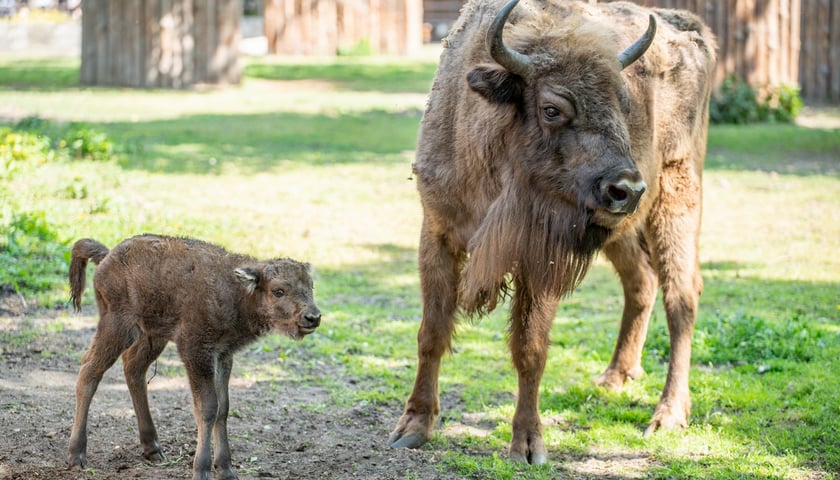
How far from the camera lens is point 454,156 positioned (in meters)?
6.36

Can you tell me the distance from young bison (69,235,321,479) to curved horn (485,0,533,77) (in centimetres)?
150

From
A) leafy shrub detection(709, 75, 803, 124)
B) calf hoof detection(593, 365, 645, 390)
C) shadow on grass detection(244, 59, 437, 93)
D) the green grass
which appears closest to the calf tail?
the green grass

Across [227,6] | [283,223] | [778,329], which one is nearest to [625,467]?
[778,329]

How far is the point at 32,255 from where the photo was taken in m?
9.20

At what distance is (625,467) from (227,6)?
732 inches

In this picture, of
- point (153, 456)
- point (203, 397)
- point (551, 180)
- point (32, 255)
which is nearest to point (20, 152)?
point (32, 255)

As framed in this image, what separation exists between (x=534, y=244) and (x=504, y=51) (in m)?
1.05

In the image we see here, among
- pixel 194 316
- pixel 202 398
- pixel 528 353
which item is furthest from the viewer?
pixel 528 353

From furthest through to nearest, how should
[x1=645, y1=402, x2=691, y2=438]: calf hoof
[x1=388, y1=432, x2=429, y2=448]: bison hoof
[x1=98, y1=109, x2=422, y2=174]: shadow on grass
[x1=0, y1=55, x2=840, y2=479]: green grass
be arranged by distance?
[x1=98, y1=109, x2=422, y2=174]: shadow on grass
[x1=645, y1=402, x2=691, y2=438]: calf hoof
[x1=0, y1=55, x2=840, y2=479]: green grass
[x1=388, y1=432, x2=429, y2=448]: bison hoof

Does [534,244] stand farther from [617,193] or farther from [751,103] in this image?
[751,103]

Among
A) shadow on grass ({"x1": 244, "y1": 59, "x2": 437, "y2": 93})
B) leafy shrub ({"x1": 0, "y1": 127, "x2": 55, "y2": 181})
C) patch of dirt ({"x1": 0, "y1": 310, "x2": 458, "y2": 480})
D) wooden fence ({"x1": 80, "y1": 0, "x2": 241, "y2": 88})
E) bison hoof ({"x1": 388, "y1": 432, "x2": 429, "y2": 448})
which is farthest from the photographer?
shadow on grass ({"x1": 244, "y1": 59, "x2": 437, "y2": 93})

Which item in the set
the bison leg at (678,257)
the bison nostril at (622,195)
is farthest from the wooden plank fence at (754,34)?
the bison nostril at (622,195)

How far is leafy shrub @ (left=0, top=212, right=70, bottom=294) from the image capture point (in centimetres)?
870

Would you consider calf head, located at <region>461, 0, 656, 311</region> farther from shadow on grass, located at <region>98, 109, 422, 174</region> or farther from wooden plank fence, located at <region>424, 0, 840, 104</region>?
wooden plank fence, located at <region>424, 0, 840, 104</region>
